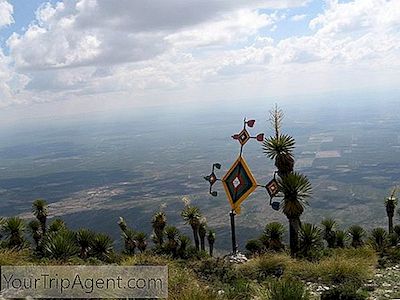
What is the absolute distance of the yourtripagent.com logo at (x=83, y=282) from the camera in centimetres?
840

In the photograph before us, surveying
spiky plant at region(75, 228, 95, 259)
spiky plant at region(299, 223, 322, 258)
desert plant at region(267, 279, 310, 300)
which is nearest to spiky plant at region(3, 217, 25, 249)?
spiky plant at region(75, 228, 95, 259)

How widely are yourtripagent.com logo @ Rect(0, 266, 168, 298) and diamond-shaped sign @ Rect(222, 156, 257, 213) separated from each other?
904 centimetres

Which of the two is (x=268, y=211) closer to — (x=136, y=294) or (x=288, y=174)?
(x=288, y=174)

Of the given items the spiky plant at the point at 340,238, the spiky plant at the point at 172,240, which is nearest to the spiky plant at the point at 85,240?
the spiky plant at the point at 172,240

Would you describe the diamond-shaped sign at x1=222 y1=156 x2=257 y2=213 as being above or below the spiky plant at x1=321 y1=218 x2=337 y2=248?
above

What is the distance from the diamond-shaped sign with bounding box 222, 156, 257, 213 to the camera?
1861 centimetres

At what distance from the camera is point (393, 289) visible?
9.98 m

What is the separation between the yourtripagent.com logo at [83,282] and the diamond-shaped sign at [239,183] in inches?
356

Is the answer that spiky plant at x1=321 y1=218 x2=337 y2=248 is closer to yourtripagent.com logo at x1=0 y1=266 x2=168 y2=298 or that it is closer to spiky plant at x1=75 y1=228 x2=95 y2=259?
spiky plant at x1=75 y1=228 x2=95 y2=259

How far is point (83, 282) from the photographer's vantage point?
902cm

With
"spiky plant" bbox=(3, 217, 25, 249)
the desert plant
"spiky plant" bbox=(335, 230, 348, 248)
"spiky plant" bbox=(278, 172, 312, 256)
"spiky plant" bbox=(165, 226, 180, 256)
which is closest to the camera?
the desert plant

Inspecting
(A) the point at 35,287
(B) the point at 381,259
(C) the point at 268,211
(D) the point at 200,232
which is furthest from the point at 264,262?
(C) the point at 268,211

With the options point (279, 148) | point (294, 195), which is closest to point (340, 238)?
point (294, 195)

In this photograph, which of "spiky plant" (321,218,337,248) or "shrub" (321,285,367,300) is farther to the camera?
"spiky plant" (321,218,337,248)
